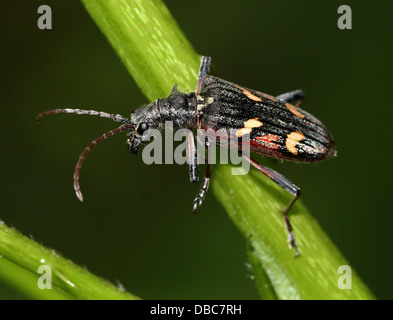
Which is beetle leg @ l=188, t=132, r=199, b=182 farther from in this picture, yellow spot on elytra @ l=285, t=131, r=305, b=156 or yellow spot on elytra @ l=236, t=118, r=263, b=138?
yellow spot on elytra @ l=285, t=131, r=305, b=156

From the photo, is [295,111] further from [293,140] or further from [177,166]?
[177,166]

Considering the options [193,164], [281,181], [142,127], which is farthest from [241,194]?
[142,127]

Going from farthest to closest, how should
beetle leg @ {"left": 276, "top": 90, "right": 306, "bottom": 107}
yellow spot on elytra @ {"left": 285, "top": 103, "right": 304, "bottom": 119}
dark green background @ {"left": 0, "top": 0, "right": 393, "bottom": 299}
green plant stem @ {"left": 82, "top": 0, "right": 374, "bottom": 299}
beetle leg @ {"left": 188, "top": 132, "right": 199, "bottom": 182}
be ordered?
1. dark green background @ {"left": 0, "top": 0, "right": 393, "bottom": 299}
2. beetle leg @ {"left": 276, "top": 90, "right": 306, "bottom": 107}
3. yellow spot on elytra @ {"left": 285, "top": 103, "right": 304, "bottom": 119}
4. beetle leg @ {"left": 188, "top": 132, "right": 199, "bottom": 182}
5. green plant stem @ {"left": 82, "top": 0, "right": 374, "bottom": 299}

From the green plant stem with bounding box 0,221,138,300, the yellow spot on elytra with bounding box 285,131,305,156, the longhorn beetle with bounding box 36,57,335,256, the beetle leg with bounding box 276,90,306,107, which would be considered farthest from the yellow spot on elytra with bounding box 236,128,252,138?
the green plant stem with bounding box 0,221,138,300

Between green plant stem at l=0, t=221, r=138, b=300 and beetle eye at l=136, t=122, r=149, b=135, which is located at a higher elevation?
beetle eye at l=136, t=122, r=149, b=135

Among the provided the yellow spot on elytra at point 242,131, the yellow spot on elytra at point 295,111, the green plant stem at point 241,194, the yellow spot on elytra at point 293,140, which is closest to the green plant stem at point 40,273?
the green plant stem at point 241,194
